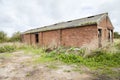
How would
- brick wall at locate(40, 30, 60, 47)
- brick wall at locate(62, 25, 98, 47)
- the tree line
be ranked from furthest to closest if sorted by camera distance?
1. the tree line
2. brick wall at locate(40, 30, 60, 47)
3. brick wall at locate(62, 25, 98, 47)

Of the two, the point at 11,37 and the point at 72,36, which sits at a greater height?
the point at 11,37

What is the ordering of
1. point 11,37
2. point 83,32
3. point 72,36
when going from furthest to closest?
point 11,37
point 72,36
point 83,32

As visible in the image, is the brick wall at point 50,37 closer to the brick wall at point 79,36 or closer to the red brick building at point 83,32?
the red brick building at point 83,32

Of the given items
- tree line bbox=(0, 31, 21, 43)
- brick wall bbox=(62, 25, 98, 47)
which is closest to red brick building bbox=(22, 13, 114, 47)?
brick wall bbox=(62, 25, 98, 47)

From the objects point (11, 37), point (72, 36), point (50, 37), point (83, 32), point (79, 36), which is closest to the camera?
point (83, 32)

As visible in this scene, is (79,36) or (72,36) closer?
(79,36)

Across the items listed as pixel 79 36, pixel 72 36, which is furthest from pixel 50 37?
pixel 79 36

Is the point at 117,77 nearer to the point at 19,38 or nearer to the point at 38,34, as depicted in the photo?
the point at 38,34

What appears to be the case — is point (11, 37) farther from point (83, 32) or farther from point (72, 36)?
point (83, 32)

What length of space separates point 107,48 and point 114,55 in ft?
2.85

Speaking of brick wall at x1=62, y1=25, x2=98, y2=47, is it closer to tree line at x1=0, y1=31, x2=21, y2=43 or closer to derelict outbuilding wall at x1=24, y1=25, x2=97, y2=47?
derelict outbuilding wall at x1=24, y1=25, x2=97, y2=47

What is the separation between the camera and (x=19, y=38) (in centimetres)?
3344

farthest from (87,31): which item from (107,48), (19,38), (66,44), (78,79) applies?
(19,38)

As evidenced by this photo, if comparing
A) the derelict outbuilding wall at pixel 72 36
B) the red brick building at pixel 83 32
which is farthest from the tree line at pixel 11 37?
A: the red brick building at pixel 83 32
